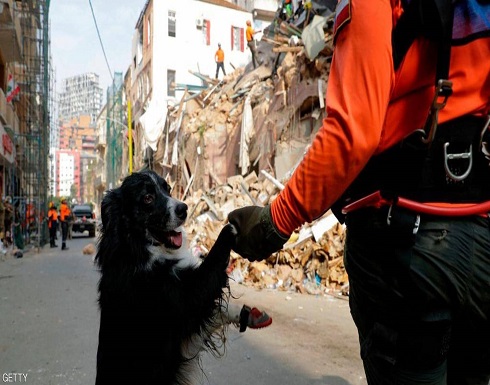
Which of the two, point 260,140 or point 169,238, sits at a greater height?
point 260,140

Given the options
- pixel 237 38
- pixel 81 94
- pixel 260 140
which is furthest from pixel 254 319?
pixel 81 94

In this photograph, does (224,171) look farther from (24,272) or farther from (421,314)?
(421,314)

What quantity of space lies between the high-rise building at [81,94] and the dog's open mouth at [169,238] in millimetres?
105952

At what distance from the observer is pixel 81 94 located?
11231 cm

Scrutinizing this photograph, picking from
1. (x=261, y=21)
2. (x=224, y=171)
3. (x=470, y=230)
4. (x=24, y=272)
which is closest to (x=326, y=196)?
(x=470, y=230)

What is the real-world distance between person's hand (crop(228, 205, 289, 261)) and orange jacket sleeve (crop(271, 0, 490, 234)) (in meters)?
0.19

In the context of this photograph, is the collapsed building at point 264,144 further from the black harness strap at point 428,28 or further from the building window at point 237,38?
the building window at point 237,38

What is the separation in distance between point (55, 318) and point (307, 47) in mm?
8293

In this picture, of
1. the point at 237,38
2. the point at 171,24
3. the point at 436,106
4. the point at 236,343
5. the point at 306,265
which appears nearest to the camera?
the point at 436,106

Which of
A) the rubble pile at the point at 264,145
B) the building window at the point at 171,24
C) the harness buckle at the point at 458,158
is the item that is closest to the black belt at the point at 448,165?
the harness buckle at the point at 458,158

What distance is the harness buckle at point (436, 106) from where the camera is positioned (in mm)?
1210

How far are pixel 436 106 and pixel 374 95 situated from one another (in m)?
0.17

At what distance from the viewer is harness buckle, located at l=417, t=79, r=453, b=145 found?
121 cm

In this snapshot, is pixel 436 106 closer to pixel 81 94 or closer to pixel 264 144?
pixel 264 144
